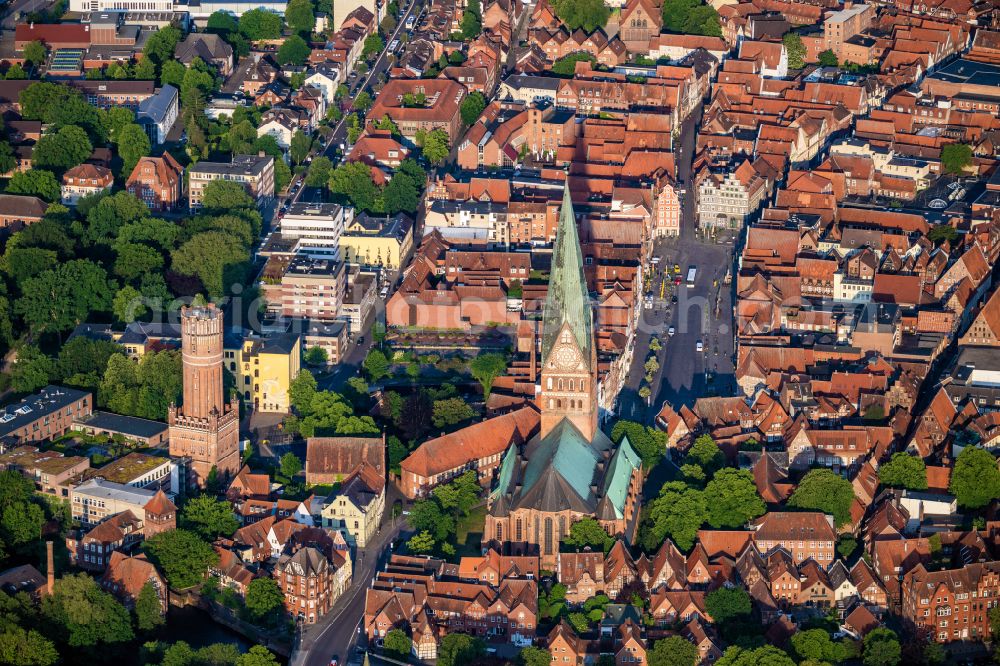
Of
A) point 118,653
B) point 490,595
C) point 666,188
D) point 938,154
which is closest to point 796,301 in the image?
point 666,188

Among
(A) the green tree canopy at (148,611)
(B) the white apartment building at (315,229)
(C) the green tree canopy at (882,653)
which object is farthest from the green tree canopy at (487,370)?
(C) the green tree canopy at (882,653)

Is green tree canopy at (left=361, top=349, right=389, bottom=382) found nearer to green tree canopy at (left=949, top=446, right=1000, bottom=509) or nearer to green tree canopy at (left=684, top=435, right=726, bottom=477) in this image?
green tree canopy at (left=684, top=435, right=726, bottom=477)

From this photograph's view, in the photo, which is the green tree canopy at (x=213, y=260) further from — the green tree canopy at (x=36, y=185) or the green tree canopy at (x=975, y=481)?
the green tree canopy at (x=975, y=481)

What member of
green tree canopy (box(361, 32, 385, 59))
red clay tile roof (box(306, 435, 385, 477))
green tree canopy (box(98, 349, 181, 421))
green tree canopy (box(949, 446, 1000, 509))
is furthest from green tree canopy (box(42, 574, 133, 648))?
green tree canopy (box(361, 32, 385, 59))

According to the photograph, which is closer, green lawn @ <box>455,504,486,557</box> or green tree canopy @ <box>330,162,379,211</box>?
green lawn @ <box>455,504,486,557</box>

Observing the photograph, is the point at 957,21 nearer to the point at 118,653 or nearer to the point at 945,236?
the point at 945,236

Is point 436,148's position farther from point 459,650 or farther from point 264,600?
point 459,650

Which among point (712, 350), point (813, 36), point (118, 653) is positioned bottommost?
point (118, 653)
